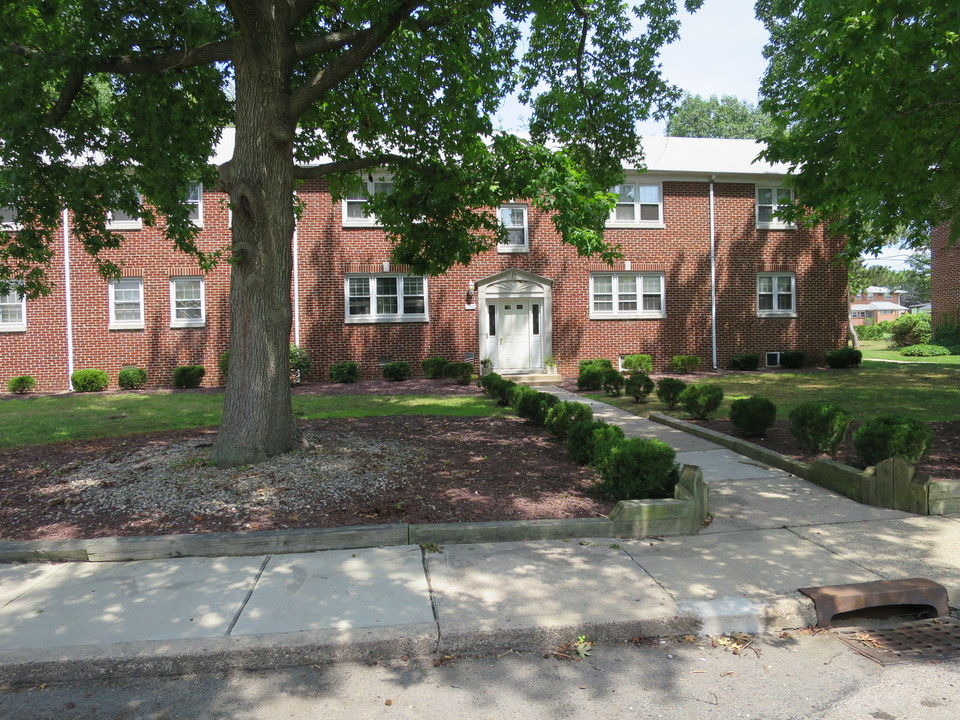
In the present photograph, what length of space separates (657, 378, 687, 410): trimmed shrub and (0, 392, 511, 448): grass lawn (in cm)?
315

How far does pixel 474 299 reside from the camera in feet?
62.3

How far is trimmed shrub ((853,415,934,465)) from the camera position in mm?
6559

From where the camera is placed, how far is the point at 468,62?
29.8 feet

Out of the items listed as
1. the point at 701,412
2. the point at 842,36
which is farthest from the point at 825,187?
the point at 701,412

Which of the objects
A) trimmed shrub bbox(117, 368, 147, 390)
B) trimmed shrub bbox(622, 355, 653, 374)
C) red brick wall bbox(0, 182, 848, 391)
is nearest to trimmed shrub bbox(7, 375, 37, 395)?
red brick wall bbox(0, 182, 848, 391)

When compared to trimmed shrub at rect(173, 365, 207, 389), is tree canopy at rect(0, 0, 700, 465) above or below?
above

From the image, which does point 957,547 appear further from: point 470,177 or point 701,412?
point 470,177

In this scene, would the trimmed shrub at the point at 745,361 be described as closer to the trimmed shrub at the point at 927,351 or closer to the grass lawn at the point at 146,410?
the grass lawn at the point at 146,410

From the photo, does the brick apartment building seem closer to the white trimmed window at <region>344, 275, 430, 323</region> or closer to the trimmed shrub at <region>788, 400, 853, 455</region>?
the white trimmed window at <region>344, 275, 430, 323</region>

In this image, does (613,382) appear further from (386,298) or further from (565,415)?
(386,298)

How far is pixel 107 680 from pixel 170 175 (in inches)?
296

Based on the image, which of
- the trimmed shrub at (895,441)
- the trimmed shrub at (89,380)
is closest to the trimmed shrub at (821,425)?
the trimmed shrub at (895,441)

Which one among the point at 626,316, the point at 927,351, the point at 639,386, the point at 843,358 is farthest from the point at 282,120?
the point at 927,351

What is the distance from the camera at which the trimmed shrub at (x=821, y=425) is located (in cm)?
741
